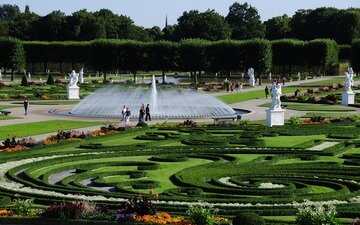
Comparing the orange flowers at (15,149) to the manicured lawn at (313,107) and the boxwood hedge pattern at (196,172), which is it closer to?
the boxwood hedge pattern at (196,172)

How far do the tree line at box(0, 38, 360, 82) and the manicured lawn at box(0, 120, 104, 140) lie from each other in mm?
57713

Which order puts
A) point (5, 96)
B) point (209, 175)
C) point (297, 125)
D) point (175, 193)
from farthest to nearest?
point (5, 96)
point (297, 125)
point (209, 175)
point (175, 193)

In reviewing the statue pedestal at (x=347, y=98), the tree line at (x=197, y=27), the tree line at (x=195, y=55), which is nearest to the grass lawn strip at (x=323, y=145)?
the statue pedestal at (x=347, y=98)

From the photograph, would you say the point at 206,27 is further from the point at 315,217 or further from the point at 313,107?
the point at 315,217

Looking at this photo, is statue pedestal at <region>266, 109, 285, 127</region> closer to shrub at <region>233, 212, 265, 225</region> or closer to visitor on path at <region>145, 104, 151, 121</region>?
visitor on path at <region>145, 104, 151, 121</region>

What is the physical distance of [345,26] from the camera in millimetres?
140375

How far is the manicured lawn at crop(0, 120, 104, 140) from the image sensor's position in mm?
37741

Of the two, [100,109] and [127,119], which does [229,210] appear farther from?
[100,109]

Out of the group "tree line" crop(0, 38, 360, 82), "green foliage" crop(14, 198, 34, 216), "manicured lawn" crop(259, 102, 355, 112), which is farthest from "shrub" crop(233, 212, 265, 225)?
"tree line" crop(0, 38, 360, 82)

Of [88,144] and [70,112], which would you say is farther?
[70,112]

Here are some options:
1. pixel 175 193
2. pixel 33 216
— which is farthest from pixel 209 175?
pixel 33 216

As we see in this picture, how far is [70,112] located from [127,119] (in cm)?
825

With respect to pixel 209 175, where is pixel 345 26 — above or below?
above

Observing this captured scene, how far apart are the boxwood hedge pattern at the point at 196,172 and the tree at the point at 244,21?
123118mm
